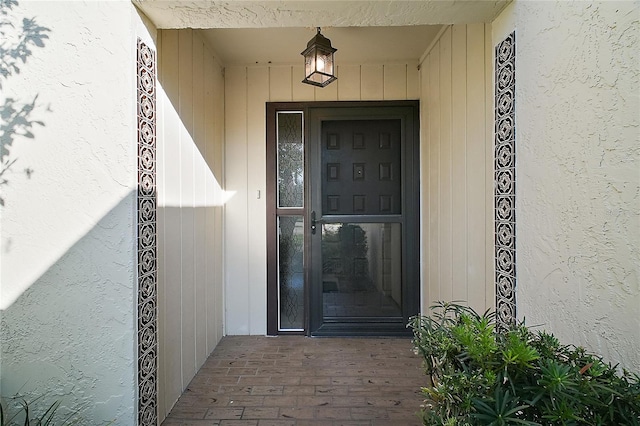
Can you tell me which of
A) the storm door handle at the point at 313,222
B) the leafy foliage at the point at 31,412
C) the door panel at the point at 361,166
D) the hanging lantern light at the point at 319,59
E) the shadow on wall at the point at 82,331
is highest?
the hanging lantern light at the point at 319,59

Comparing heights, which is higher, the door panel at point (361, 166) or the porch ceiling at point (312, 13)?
the porch ceiling at point (312, 13)

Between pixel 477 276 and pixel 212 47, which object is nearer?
pixel 477 276

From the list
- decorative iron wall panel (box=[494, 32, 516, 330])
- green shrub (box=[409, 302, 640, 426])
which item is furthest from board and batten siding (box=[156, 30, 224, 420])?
decorative iron wall panel (box=[494, 32, 516, 330])

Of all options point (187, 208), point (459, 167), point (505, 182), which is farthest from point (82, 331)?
point (459, 167)

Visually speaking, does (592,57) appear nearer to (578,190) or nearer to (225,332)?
(578,190)

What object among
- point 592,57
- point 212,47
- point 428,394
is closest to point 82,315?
point 428,394

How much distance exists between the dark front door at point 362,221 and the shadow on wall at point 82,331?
2.06 metres

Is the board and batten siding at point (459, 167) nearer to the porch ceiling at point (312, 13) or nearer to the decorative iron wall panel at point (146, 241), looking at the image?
the porch ceiling at point (312, 13)

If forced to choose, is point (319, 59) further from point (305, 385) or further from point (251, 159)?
point (305, 385)

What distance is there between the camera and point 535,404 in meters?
0.81

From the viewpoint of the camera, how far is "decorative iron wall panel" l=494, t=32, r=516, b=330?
1.54 meters

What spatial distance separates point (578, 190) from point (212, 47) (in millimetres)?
2918

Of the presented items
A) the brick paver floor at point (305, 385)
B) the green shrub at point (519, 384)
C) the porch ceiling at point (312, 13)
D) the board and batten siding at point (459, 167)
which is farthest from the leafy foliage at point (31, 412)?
the board and batten siding at point (459, 167)

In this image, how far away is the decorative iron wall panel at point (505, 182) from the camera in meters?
1.54
